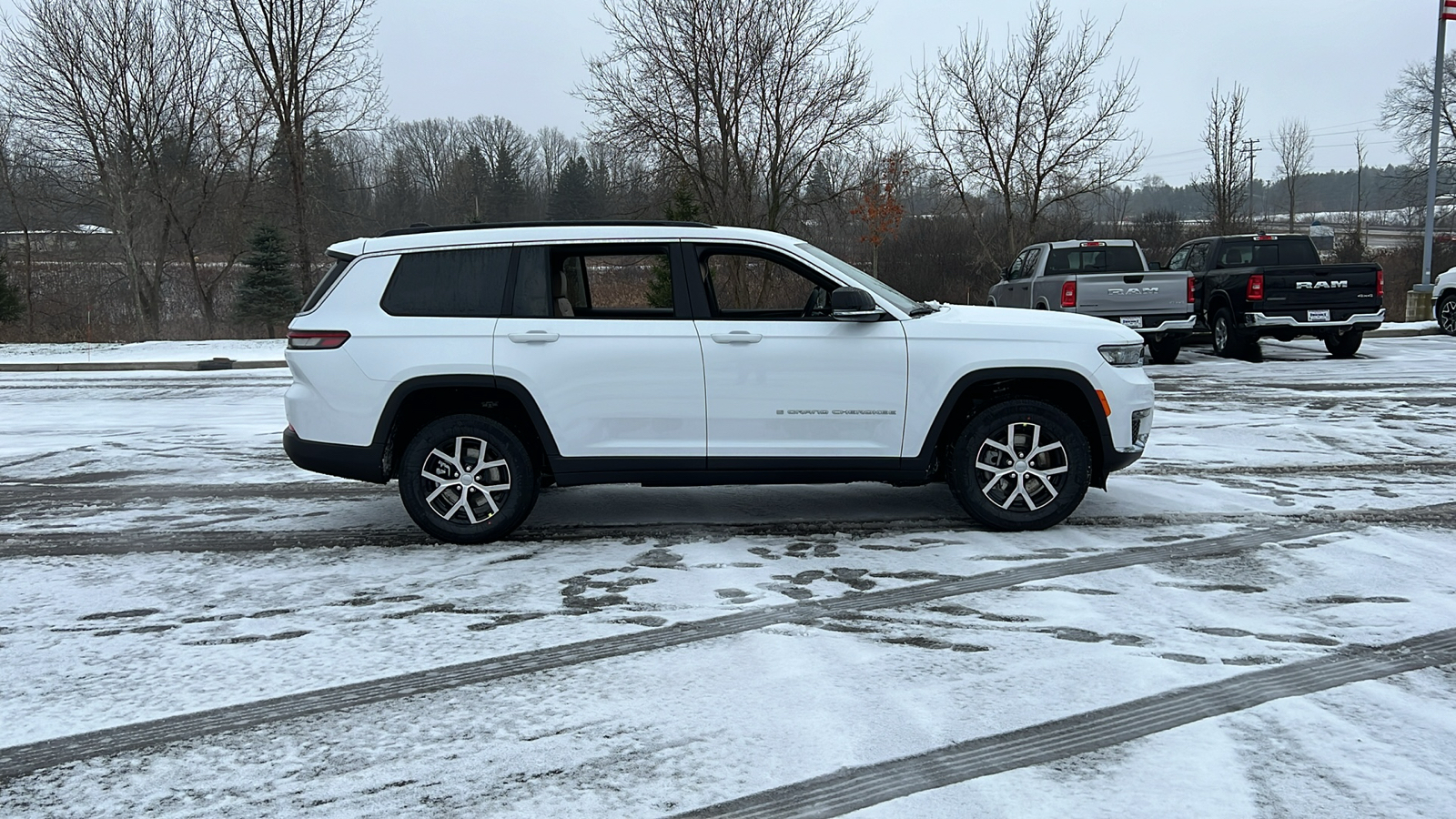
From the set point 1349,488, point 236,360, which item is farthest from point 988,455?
point 236,360

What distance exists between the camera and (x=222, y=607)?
15.8 ft

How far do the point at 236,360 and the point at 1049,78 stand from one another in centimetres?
2258

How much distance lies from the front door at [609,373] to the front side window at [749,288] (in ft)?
0.86

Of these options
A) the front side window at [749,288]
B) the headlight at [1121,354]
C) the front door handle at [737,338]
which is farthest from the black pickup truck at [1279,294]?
the front door handle at [737,338]

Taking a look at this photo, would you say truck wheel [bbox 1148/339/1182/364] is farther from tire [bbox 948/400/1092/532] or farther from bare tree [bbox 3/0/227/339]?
bare tree [bbox 3/0/227/339]

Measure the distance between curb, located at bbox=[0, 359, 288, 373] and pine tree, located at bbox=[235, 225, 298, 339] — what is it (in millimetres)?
15662

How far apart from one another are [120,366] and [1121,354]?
18509mm

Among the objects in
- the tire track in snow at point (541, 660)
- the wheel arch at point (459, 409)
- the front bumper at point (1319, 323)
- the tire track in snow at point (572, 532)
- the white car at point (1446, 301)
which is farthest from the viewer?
the white car at point (1446, 301)

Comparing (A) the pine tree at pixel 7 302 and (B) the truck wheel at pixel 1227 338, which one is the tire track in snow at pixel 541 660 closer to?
(B) the truck wheel at pixel 1227 338

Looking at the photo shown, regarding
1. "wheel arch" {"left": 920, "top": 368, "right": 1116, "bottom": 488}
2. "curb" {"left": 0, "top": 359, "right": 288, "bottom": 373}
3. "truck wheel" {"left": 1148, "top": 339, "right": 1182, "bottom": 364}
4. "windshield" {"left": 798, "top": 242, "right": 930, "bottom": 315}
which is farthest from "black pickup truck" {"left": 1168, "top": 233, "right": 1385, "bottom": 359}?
"curb" {"left": 0, "top": 359, "right": 288, "bottom": 373}

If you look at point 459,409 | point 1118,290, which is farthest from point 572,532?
point 1118,290

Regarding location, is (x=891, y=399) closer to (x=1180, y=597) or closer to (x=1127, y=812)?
(x=1180, y=597)

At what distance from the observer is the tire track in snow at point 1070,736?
2.94 meters

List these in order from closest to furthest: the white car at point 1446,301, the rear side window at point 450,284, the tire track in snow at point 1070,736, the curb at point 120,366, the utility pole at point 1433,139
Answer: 1. the tire track in snow at point 1070,736
2. the rear side window at point 450,284
3. the curb at point 120,366
4. the white car at point 1446,301
5. the utility pole at point 1433,139
